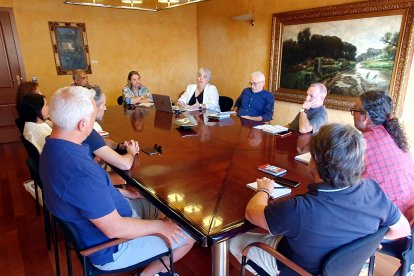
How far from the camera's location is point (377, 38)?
3.29m

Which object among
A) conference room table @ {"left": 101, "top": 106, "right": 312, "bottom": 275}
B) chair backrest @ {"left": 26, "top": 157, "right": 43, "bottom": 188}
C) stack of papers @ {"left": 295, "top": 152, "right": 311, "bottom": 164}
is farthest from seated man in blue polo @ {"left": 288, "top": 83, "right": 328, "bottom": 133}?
chair backrest @ {"left": 26, "top": 157, "right": 43, "bottom": 188}

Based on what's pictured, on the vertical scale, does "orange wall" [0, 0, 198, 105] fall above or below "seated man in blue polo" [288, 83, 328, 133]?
above

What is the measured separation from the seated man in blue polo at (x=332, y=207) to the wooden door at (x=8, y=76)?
5195 millimetres

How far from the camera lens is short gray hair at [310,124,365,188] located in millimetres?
944

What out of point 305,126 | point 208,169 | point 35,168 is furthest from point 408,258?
point 35,168

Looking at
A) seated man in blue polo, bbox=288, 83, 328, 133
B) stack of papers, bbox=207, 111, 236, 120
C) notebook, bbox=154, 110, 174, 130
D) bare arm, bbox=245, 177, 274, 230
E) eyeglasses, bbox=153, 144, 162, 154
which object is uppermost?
seated man in blue polo, bbox=288, 83, 328, 133

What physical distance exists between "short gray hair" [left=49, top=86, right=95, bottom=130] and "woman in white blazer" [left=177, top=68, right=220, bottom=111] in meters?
2.49

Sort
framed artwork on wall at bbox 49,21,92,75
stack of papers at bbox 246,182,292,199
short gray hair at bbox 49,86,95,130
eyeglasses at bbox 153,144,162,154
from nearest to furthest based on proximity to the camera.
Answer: short gray hair at bbox 49,86,95,130, stack of papers at bbox 246,182,292,199, eyeglasses at bbox 153,144,162,154, framed artwork on wall at bbox 49,21,92,75

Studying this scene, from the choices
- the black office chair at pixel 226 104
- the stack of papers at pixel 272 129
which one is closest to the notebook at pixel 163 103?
the black office chair at pixel 226 104

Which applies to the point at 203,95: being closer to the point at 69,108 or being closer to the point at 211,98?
the point at 211,98

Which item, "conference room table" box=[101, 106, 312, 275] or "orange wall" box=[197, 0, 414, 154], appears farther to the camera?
"orange wall" box=[197, 0, 414, 154]

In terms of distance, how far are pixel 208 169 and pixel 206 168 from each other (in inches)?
0.8

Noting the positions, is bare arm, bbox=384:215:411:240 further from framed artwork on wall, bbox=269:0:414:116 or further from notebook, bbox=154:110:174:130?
framed artwork on wall, bbox=269:0:414:116

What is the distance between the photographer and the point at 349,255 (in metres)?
0.94
